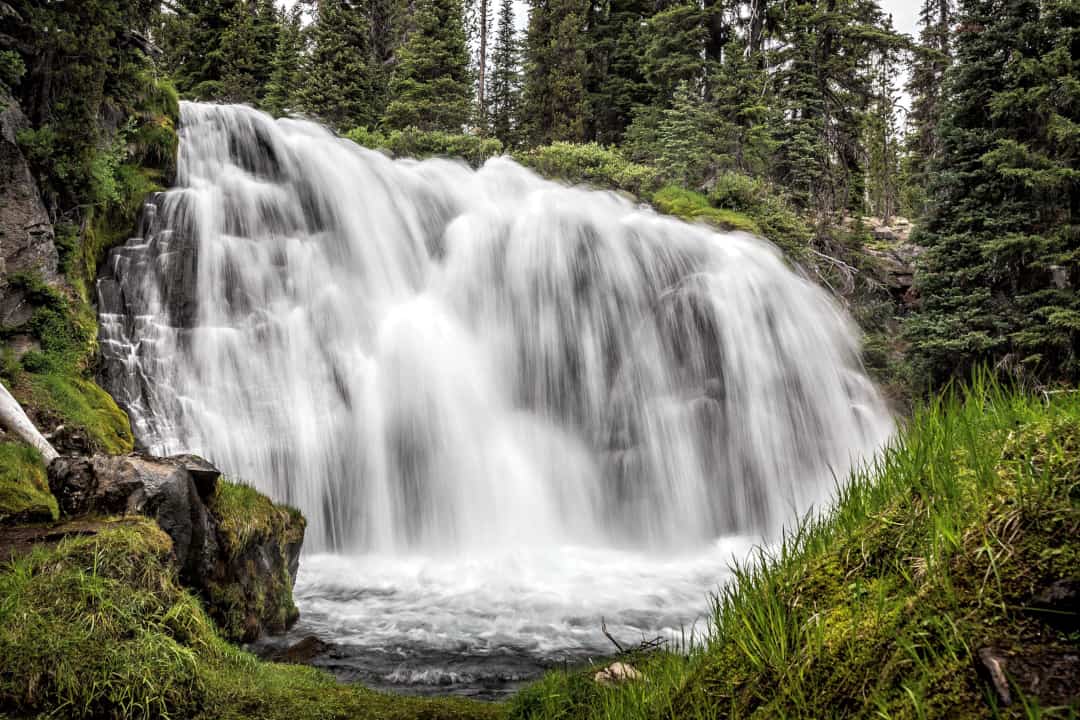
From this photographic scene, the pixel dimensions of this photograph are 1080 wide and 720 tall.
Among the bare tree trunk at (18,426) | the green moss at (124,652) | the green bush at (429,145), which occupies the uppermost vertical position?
the green bush at (429,145)

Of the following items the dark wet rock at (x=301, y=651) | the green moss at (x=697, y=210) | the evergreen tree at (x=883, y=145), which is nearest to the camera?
the dark wet rock at (x=301, y=651)

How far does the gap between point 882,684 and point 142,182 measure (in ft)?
44.3

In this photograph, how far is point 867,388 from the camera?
1327cm

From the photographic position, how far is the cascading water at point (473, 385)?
29.2 ft

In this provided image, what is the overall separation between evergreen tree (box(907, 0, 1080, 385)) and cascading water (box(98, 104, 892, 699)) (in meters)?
2.16

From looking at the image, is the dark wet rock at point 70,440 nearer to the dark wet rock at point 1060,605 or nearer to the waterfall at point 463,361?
the waterfall at point 463,361

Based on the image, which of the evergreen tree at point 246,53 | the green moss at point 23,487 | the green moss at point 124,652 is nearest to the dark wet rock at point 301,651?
the green moss at point 124,652

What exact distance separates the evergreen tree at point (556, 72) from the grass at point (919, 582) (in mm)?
28670

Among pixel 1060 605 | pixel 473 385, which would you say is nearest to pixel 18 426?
pixel 473 385

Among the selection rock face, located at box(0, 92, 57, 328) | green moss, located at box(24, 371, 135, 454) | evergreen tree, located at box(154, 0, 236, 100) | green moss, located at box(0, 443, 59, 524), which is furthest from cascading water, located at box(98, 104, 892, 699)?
evergreen tree, located at box(154, 0, 236, 100)

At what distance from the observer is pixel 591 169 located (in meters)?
21.5

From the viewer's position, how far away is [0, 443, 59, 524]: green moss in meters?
4.62

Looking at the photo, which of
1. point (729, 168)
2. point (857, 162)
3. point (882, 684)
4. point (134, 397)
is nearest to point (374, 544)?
point (134, 397)

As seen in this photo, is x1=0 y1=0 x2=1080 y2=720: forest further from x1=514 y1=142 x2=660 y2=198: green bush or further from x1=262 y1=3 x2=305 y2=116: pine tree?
x1=262 y1=3 x2=305 y2=116: pine tree
